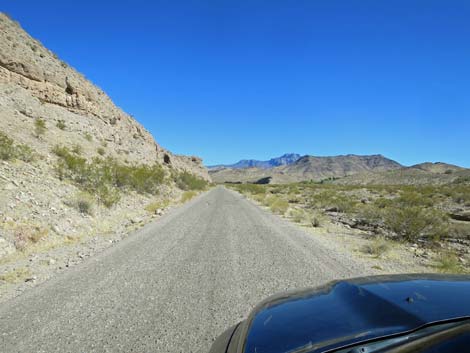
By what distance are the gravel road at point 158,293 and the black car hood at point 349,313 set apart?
1.80m

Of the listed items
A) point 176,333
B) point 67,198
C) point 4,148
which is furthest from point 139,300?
point 4,148

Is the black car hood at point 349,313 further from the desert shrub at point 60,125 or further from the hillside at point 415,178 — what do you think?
the hillside at point 415,178

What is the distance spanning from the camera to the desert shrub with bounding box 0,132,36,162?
40.1 ft

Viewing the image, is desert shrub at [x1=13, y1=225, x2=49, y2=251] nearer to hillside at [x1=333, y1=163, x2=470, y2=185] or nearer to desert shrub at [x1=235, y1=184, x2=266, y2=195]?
desert shrub at [x1=235, y1=184, x2=266, y2=195]

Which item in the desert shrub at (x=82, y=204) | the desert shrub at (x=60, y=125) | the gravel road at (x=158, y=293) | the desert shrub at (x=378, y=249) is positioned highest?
the desert shrub at (x=60, y=125)

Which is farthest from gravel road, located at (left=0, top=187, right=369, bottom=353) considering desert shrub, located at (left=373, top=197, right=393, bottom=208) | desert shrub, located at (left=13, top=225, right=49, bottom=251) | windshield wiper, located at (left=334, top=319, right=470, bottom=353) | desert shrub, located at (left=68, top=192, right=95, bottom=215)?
desert shrub, located at (left=373, top=197, right=393, bottom=208)

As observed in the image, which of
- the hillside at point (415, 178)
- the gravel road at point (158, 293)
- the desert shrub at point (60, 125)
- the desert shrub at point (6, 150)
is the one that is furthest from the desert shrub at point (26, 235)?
the hillside at point (415, 178)

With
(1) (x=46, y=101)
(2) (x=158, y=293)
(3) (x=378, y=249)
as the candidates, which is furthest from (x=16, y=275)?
(1) (x=46, y=101)

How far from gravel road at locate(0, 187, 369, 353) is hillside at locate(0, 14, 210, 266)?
2907 millimetres

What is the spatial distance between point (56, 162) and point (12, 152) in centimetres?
309

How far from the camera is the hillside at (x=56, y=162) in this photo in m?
9.28

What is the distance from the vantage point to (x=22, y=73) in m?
25.6

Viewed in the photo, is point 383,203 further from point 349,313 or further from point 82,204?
point 349,313

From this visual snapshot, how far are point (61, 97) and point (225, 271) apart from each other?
99.2 ft
